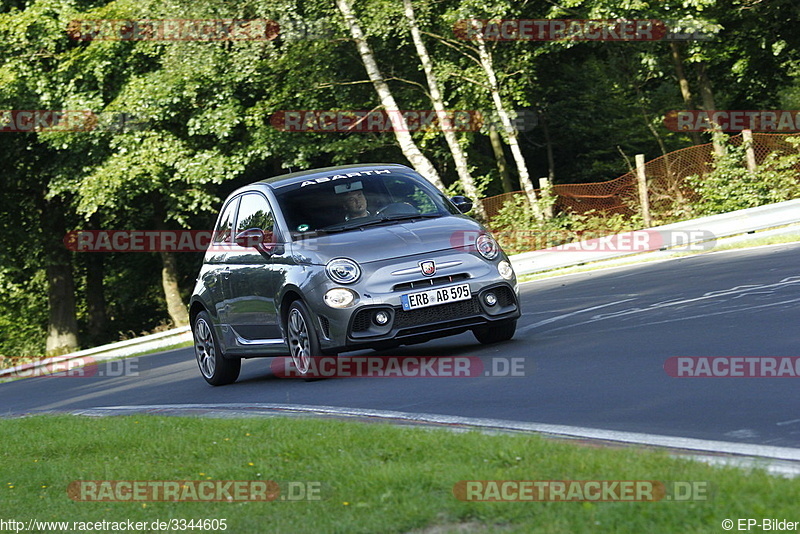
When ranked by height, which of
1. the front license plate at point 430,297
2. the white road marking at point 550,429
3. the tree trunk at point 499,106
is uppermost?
the tree trunk at point 499,106

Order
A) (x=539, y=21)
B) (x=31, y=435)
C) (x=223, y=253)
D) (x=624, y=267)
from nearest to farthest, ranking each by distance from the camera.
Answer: (x=31, y=435), (x=223, y=253), (x=624, y=267), (x=539, y=21)

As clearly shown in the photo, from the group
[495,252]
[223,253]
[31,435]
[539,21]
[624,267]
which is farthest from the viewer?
[539,21]

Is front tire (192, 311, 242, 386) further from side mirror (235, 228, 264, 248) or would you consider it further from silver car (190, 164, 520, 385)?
side mirror (235, 228, 264, 248)

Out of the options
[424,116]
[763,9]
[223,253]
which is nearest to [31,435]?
Answer: [223,253]

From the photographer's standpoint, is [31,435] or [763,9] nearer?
[31,435]

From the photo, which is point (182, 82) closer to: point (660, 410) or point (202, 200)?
point (202, 200)

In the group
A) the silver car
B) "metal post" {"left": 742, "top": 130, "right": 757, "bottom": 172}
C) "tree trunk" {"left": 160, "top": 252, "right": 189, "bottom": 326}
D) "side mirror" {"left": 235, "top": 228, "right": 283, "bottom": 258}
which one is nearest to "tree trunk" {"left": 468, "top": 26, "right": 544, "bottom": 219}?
"metal post" {"left": 742, "top": 130, "right": 757, "bottom": 172}

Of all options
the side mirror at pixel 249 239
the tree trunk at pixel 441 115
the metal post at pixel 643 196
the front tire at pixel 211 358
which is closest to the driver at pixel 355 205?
Result: the side mirror at pixel 249 239

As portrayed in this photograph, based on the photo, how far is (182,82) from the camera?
3009 centimetres

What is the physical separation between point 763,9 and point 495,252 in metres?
23.6

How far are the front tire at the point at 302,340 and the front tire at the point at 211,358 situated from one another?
62.9 inches

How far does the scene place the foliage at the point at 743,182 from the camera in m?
22.9

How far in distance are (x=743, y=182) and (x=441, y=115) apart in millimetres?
8698

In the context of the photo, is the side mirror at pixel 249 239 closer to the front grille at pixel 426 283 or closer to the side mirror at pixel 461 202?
the front grille at pixel 426 283
